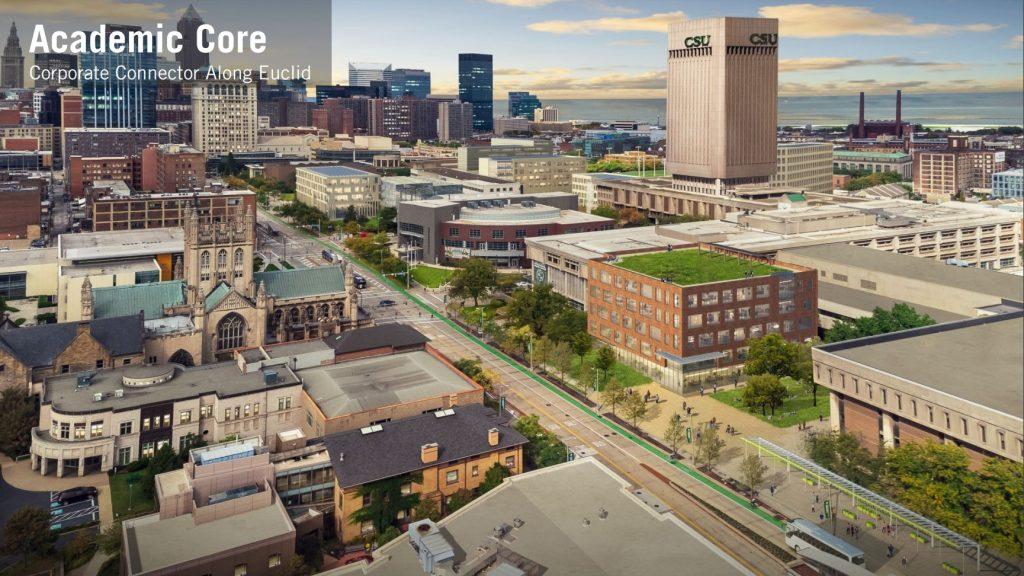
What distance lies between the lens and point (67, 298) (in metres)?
85.1

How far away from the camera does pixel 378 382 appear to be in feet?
201

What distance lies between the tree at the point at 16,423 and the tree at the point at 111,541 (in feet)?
53.3

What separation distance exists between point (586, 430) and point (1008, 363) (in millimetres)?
43091

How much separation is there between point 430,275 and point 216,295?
4702 cm

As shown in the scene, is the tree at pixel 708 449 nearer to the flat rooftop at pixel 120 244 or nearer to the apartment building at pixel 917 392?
the apartment building at pixel 917 392

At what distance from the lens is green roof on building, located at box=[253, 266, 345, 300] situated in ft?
264

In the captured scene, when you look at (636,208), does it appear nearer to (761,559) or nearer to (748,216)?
(748,216)

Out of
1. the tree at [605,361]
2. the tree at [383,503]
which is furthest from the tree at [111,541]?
the tree at [605,361]

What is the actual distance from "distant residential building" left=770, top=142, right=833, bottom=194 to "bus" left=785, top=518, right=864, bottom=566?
134 meters

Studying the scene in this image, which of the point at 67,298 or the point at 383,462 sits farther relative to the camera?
the point at 67,298

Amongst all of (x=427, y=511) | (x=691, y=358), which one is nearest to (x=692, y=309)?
(x=691, y=358)

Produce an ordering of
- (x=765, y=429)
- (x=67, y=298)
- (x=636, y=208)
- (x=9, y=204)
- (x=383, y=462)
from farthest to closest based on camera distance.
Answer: (x=636, y=208) → (x=9, y=204) → (x=67, y=298) → (x=765, y=429) → (x=383, y=462)

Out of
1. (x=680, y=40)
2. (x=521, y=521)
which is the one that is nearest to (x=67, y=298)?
(x=521, y=521)

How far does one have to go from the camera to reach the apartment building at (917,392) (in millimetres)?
42156
